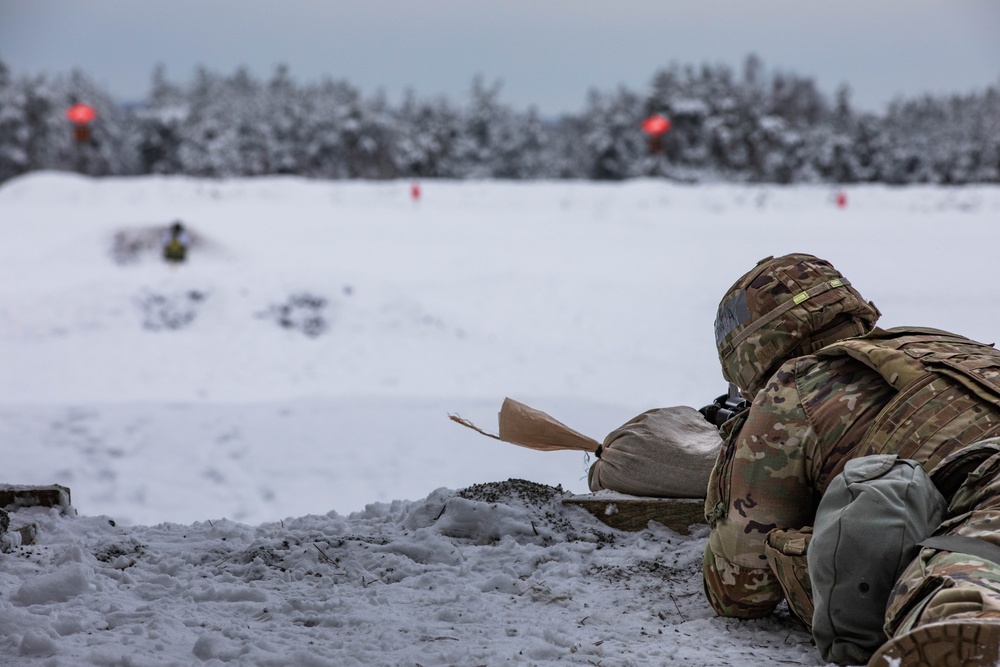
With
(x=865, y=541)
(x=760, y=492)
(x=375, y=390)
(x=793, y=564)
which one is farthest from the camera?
(x=375, y=390)

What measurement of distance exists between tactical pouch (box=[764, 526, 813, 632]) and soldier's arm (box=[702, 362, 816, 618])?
5 centimetres

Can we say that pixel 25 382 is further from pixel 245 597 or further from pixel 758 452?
pixel 758 452

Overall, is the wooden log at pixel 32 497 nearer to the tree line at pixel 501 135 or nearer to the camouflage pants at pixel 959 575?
the camouflage pants at pixel 959 575

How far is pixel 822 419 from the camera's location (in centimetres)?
206

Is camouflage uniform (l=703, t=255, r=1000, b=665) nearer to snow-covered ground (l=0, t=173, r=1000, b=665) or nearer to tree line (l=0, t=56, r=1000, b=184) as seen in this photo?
snow-covered ground (l=0, t=173, r=1000, b=665)

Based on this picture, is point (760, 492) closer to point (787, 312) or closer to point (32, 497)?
point (787, 312)

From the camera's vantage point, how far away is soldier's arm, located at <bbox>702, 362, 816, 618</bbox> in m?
2.09

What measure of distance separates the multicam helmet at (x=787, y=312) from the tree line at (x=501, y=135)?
3015cm

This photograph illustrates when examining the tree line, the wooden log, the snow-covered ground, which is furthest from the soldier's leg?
the tree line

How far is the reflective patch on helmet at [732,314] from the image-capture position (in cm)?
232

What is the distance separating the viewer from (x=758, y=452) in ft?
6.94

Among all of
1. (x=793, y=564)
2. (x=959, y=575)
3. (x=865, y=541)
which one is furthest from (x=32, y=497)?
(x=959, y=575)

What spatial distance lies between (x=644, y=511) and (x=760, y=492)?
3.48ft

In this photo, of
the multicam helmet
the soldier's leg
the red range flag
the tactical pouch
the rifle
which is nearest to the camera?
the soldier's leg
